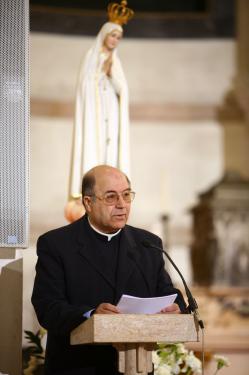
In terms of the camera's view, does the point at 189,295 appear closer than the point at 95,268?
Yes

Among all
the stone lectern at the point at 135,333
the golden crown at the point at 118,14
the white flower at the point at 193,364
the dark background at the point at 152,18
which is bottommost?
the white flower at the point at 193,364

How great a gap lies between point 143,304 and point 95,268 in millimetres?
533

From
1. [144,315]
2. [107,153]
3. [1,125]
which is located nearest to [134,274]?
[144,315]

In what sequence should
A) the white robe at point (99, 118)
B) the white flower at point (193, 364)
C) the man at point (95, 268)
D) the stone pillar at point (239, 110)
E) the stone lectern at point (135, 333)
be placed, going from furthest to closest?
1. the stone pillar at point (239, 110)
2. the white robe at point (99, 118)
3. the white flower at point (193, 364)
4. the man at point (95, 268)
5. the stone lectern at point (135, 333)

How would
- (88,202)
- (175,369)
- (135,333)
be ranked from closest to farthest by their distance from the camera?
(135,333) → (88,202) → (175,369)

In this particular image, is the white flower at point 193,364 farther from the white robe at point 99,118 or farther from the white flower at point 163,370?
the white robe at point 99,118

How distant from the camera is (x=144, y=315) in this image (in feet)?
10.6

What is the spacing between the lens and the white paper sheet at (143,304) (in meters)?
3.25

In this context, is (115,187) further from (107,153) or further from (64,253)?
(107,153)

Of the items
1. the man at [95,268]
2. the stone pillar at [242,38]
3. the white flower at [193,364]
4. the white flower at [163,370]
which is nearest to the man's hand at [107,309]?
the man at [95,268]

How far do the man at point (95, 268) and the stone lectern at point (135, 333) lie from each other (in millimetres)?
224

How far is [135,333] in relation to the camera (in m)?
3.19

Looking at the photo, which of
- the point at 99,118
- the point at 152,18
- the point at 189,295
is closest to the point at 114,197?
the point at 189,295

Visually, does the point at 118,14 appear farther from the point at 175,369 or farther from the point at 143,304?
the point at 143,304
